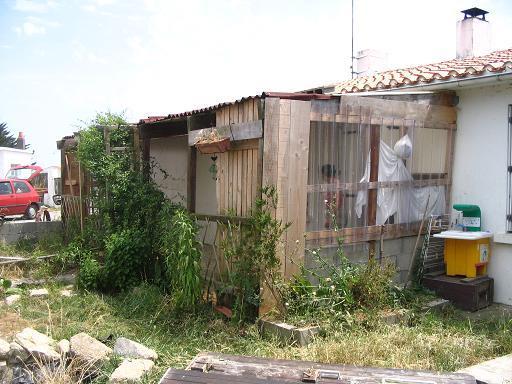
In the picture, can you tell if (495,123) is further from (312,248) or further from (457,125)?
(312,248)

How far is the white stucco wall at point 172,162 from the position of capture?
10.4 meters

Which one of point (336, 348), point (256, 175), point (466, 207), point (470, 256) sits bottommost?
point (336, 348)

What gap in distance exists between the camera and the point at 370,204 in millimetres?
6840

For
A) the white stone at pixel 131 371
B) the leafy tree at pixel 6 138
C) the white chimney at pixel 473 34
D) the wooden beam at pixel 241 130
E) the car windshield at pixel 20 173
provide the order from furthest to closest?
the leafy tree at pixel 6 138 < the car windshield at pixel 20 173 < the white chimney at pixel 473 34 < the wooden beam at pixel 241 130 < the white stone at pixel 131 371

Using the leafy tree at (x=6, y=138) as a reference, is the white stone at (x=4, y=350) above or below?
below

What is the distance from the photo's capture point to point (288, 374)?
13.1 ft

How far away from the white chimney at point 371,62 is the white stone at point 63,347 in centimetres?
1005

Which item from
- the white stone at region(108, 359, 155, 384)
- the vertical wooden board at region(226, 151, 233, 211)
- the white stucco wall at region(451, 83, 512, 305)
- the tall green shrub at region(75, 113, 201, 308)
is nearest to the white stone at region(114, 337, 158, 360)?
the white stone at region(108, 359, 155, 384)

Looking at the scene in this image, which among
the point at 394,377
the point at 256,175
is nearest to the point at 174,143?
the point at 256,175

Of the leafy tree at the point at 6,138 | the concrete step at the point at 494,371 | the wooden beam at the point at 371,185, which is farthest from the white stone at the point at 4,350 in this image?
the leafy tree at the point at 6,138

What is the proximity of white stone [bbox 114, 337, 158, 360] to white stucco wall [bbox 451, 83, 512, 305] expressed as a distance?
513 cm

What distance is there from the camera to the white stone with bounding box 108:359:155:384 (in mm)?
4492

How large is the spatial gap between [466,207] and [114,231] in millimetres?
5632

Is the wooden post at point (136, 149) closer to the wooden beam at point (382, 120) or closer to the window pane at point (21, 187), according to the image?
the wooden beam at point (382, 120)
